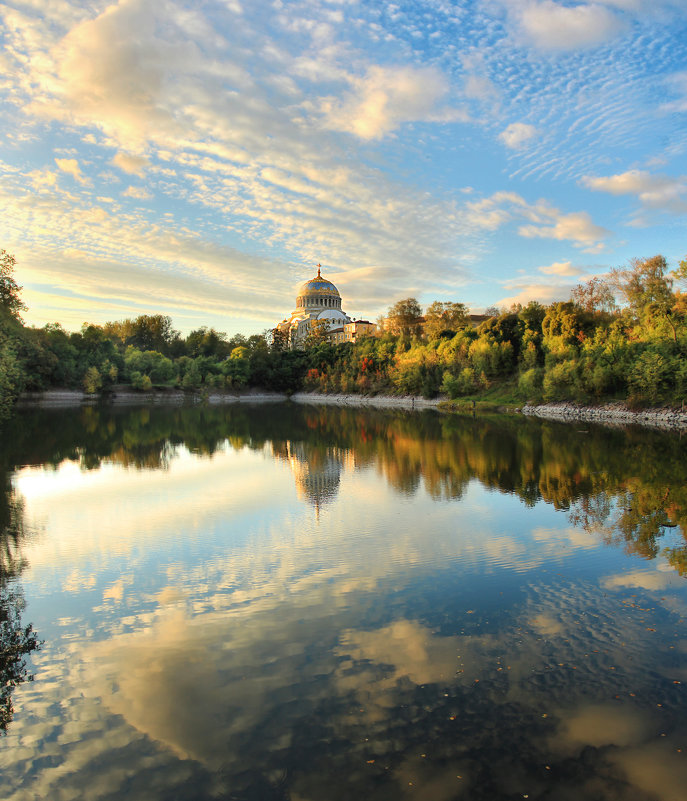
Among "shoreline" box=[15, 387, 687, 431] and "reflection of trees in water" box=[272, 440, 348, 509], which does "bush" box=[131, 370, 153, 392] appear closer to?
"shoreline" box=[15, 387, 687, 431]

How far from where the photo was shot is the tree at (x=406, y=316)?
7642cm

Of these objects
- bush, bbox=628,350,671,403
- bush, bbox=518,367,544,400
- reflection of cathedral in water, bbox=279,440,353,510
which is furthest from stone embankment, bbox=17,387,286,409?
bush, bbox=628,350,671,403

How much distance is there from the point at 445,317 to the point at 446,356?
1326 cm

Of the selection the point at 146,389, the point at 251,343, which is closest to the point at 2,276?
the point at 146,389

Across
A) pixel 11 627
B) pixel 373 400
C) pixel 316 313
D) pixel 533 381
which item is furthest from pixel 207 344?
pixel 11 627

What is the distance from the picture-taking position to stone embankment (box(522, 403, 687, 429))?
32.3 meters

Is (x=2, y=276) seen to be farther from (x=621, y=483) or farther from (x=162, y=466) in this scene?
(x=621, y=483)

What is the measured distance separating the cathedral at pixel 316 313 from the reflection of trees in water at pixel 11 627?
8810 cm

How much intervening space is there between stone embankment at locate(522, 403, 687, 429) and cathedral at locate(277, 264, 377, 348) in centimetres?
Result: 5839

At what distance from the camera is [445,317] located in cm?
6806

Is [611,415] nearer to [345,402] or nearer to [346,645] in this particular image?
[346,645]

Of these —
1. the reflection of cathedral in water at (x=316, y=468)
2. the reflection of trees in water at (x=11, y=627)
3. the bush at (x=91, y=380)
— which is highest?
the bush at (x=91, y=380)

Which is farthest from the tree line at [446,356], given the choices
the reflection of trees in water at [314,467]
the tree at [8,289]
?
the reflection of trees in water at [314,467]

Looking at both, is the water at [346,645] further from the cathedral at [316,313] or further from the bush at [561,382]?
the cathedral at [316,313]
